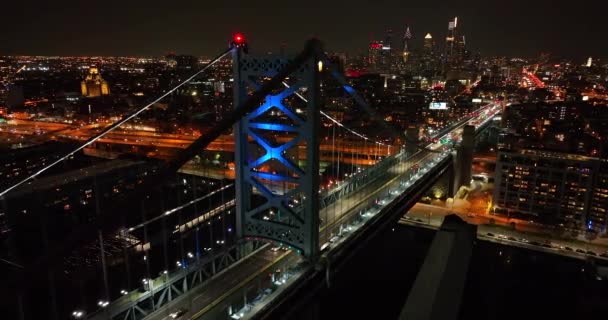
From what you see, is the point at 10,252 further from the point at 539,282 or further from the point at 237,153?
the point at 539,282

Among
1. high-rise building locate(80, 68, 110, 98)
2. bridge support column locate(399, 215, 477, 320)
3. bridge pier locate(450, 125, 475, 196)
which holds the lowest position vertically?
bridge support column locate(399, 215, 477, 320)

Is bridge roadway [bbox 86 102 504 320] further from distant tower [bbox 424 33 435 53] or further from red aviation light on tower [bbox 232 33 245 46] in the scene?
distant tower [bbox 424 33 435 53]

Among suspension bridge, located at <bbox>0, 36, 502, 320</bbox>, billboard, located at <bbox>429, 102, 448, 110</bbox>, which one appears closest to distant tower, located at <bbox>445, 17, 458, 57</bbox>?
billboard, located at <bbox>429, 102, 448, 110</bbox>

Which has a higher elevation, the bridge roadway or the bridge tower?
the bridge tower

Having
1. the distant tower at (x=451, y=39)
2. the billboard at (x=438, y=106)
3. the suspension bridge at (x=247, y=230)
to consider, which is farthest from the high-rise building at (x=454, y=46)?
the suspension bridge at (x=247, y=230)

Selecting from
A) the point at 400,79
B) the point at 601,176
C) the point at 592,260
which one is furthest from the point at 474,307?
the point at 400,79
